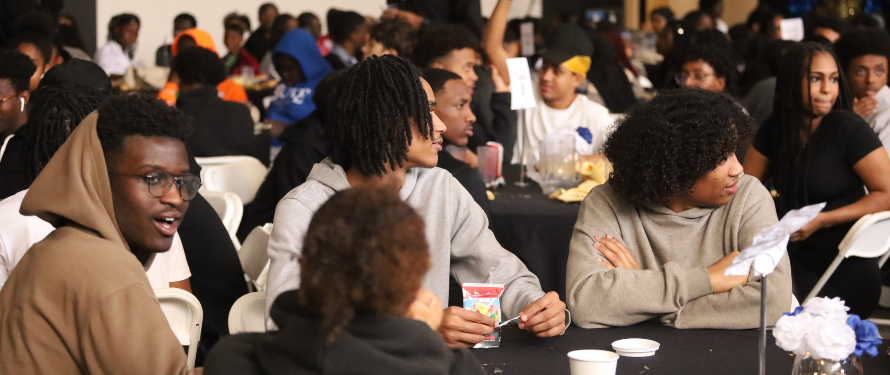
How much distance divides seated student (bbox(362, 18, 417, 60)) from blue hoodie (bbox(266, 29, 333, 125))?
1.35ft

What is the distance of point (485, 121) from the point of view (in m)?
5.20

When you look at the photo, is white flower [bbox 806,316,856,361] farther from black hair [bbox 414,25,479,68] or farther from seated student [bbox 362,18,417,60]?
seated student [bbox 362,18,417,60]

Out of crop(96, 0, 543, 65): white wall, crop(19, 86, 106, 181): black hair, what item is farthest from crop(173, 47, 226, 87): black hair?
crop(96, 0, 543, 65): white wall

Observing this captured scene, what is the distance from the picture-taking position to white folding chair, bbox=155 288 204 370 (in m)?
2.06

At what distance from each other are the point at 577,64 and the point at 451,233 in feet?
9.84

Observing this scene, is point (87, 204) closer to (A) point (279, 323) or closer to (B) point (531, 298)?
(A) point (279, 323)

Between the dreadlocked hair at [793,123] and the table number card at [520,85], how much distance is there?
3.60ft

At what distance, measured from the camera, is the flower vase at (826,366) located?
1454mm

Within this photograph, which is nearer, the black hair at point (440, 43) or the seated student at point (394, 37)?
the black hair at point (440, 43)

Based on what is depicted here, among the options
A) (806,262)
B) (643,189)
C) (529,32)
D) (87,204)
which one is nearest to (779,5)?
(529,32)

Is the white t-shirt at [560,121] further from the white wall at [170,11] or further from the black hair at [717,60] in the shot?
the white wall at [170,11]

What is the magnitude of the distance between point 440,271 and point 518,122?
300 centimetres

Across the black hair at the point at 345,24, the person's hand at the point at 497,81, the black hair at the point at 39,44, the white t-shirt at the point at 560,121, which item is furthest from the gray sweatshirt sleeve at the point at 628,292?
the black hair at the point at 345,24

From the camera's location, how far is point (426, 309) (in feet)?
4.19
